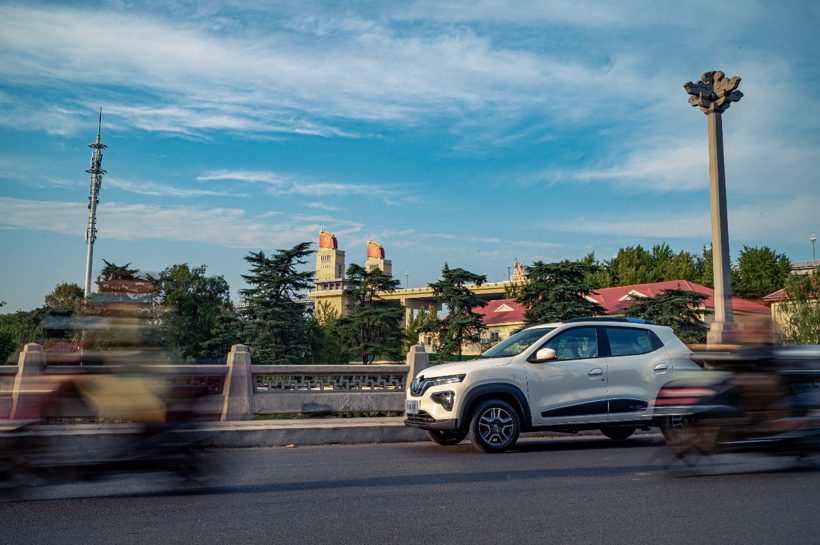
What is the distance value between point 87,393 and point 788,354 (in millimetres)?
7188

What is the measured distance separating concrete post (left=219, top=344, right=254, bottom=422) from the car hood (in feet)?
16.3

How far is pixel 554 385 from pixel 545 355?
520mm

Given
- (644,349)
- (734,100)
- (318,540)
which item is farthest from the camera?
(734,100)

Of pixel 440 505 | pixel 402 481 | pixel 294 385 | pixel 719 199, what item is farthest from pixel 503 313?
pixel 440 505

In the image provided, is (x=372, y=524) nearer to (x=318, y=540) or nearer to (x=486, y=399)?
(x=318, y=540)

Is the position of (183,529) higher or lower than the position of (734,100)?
lower

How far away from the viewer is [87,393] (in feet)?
22.7

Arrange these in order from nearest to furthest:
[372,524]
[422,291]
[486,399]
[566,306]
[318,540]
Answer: [318,540] → [372,524] → [486,399] → [566,306] → [422,291]

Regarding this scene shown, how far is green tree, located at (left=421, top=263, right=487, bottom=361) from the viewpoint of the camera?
56188 mm

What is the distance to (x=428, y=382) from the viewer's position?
428 inches

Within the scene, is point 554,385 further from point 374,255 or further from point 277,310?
point 374,255

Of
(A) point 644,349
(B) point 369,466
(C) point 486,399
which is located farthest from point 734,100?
(B) point 369,466

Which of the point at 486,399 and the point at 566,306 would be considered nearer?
the point at 486,399

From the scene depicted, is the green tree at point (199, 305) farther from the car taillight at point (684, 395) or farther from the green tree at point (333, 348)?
the car taillight at point (684, 395)
